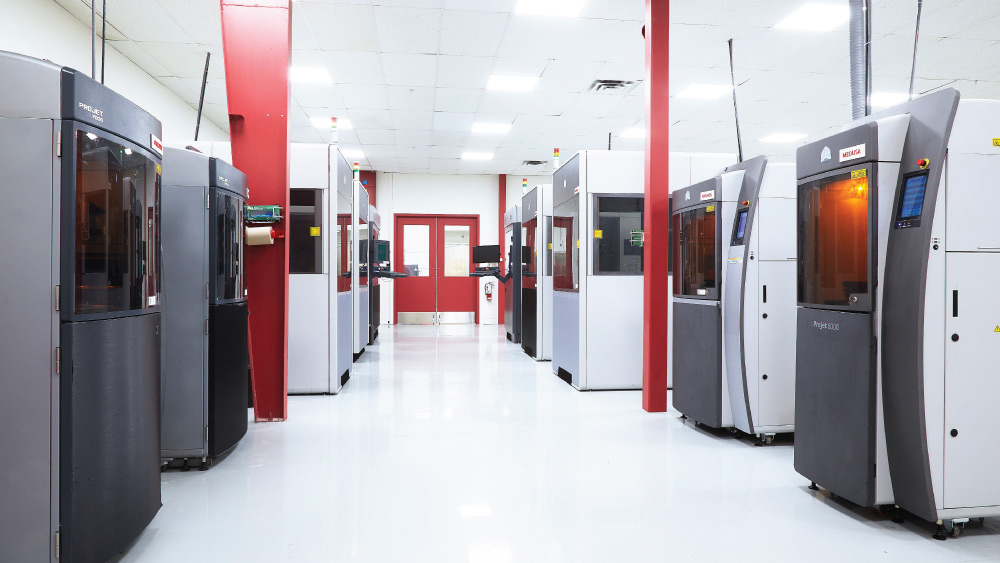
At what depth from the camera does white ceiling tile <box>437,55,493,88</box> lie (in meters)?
6.48

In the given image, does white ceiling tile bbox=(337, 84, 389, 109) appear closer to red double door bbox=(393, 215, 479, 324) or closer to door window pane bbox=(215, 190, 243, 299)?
door window pane bbox=(215, 190, 243, 299)

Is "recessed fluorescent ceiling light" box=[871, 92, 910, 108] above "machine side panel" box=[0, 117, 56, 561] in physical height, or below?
above

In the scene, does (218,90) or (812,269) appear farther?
(218,90)

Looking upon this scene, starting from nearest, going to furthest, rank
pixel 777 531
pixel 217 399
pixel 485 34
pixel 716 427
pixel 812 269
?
pixel 777 531 < pixel 812 269 < pixel 217 399 < pixel 716 427 < pixel 485 34

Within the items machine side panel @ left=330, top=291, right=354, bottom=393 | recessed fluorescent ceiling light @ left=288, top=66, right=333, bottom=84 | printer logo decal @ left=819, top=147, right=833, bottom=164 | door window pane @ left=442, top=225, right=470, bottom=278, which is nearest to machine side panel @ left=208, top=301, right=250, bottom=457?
machine side panel @ left=330, top=291, right=354, bottom=393

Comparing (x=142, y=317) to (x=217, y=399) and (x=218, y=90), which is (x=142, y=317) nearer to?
(x=217, y=399)

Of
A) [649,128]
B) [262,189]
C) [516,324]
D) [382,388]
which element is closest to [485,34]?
[649,128]

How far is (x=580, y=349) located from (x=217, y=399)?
3.17 metres

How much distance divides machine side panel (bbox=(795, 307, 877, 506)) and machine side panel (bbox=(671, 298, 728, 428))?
0.86 metres

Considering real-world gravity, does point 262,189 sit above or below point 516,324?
above

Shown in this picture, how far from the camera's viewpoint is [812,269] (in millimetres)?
2785

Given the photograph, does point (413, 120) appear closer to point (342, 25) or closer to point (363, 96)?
point (363, 96)

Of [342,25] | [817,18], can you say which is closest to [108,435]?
[342,25]

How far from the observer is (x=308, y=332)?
496 centimetres
